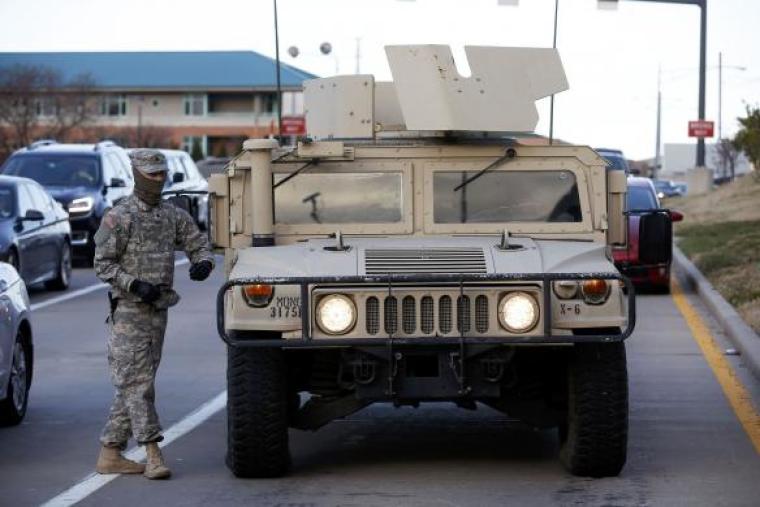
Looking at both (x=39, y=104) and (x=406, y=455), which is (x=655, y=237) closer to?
(x=406, y=455)

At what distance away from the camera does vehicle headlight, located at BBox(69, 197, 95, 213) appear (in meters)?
28.7

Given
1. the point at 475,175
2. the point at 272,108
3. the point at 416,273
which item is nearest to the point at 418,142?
the point at 475,175

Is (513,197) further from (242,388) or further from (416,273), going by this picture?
(242,388)

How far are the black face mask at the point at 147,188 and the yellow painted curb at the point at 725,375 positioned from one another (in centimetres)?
386

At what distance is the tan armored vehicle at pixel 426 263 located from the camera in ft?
31.6

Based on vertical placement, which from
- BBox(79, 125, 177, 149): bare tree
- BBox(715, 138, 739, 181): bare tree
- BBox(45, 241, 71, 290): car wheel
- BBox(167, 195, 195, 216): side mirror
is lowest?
BBox(715, 138, 739, 181): bare tree

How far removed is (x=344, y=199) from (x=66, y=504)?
269cm

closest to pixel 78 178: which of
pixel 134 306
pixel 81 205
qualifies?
pixel 81 205

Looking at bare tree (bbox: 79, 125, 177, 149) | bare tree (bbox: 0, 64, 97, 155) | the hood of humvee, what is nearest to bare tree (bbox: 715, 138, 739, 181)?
bare tree (bbox: 79, 125, 177, 149)

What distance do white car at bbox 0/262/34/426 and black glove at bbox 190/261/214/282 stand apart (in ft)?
6.09

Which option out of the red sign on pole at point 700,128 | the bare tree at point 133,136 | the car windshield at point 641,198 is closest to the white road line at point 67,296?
the car windshield at point 641,198

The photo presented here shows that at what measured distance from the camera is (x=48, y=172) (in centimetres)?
2952

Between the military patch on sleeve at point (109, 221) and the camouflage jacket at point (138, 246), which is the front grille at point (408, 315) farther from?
the military patch on sleeve at point (109, 221)

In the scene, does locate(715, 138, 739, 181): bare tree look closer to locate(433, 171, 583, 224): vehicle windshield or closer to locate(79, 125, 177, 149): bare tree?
locate(79, 125, 177, 149): bare tree
